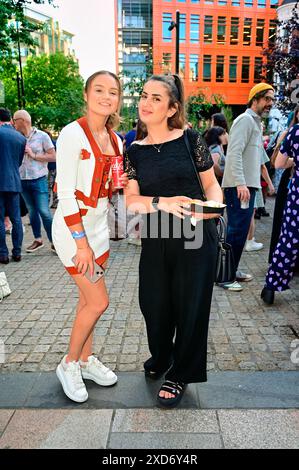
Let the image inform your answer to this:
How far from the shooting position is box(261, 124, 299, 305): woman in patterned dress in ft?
12.5

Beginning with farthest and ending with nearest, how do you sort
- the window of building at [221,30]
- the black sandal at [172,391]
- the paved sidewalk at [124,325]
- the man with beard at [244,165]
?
the window of building at [221,30]
the man with beard at [244,165]
the paved sidewalk at [124,325]
the black sandal at [172,391]

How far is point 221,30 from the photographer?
55625 millimetres

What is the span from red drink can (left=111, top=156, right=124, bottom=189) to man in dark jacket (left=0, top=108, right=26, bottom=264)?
3.64 metres

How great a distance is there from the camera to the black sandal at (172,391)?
260 centimetres

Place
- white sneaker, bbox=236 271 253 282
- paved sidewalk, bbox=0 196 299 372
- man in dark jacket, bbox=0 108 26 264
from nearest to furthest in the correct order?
1. paved sidewalk, bbox=0 196 299 372
2. white sneaker, bbox=236 271 253 282
3. man in dark jacket, bbox=0 108 26 264

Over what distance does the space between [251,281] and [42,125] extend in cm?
2241

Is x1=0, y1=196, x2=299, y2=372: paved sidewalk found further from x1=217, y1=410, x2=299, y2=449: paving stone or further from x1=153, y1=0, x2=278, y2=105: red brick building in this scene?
x1=153, y1=0, x2=278, y2=105: red brick building

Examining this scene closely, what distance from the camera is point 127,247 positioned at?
6801 millimetres

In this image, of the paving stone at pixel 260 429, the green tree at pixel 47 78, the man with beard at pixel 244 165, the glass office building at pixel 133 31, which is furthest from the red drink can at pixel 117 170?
the glass office building at pixel 133 31

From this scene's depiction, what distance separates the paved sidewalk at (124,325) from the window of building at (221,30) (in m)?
57.8

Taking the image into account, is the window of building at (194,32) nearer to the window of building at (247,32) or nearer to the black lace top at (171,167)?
the window of building at (247,32)

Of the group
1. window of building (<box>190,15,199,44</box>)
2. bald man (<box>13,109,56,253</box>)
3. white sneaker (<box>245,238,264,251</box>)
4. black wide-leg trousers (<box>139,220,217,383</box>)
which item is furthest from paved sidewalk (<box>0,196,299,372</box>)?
window of building (<box>190,15,199,44</box>)

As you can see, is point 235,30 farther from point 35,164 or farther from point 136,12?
point 35,164

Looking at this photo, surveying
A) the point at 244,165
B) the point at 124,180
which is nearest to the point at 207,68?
the point at 244,165
